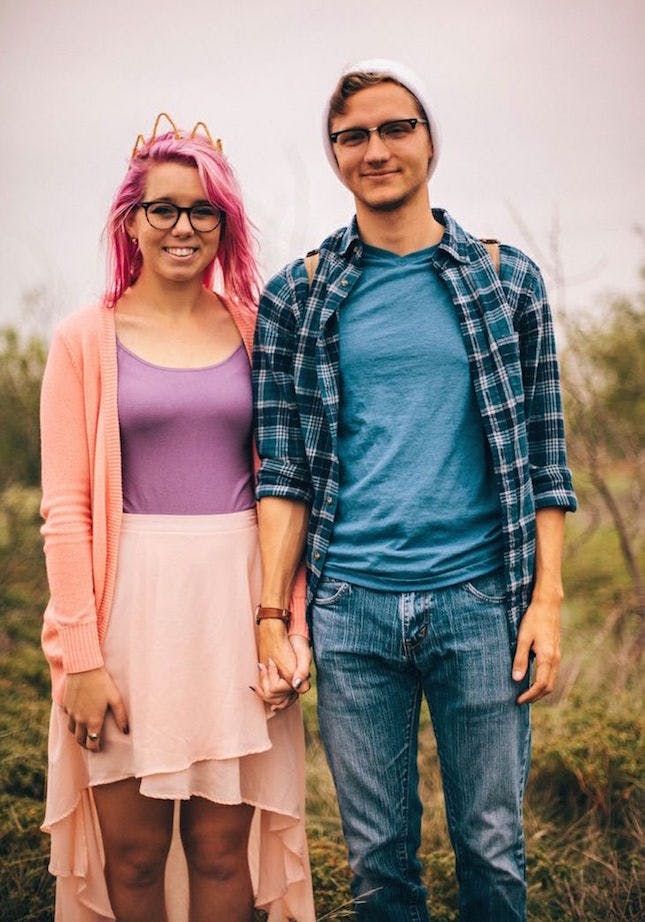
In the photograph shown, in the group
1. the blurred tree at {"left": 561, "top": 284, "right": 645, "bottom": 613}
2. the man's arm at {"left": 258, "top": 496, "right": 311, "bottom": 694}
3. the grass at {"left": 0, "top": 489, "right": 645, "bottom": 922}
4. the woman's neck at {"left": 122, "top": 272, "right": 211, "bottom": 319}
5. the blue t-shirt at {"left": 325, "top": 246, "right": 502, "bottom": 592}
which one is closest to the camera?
the blue t-shirt at {"left": 325, "top": 246, "right": 502, "bottom": 592}

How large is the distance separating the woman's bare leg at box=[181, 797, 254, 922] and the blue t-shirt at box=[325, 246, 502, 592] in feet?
1.98

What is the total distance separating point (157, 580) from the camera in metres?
1.93

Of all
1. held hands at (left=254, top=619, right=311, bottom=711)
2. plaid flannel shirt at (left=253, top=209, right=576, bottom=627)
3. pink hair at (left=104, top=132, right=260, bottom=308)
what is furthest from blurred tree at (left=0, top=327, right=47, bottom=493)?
held hands at (left=254, top=619, right=311, bottom=711)

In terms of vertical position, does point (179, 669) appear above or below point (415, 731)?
above

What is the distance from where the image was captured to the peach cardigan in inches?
75.0

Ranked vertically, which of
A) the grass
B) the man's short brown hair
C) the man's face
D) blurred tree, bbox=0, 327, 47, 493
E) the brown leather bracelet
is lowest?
the grass

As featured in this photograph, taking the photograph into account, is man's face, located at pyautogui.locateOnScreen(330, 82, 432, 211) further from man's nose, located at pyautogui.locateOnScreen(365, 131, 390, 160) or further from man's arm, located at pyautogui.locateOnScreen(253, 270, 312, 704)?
man's arm, located at pyautogui.locateOnScreen(253, 270, 312, 704)

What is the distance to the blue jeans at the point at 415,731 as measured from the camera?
1862 millimetres

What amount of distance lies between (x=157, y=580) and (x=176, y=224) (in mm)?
749

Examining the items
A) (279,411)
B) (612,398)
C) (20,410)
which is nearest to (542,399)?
(279,411)

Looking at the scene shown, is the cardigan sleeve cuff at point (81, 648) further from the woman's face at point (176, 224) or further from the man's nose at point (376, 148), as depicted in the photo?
the man's nose at point (376, 148)

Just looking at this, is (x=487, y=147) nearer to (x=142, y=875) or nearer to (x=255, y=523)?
(x=255, y=523)

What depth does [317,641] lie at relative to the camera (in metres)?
1.96

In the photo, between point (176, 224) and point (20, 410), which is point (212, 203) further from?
point (20, 410)
